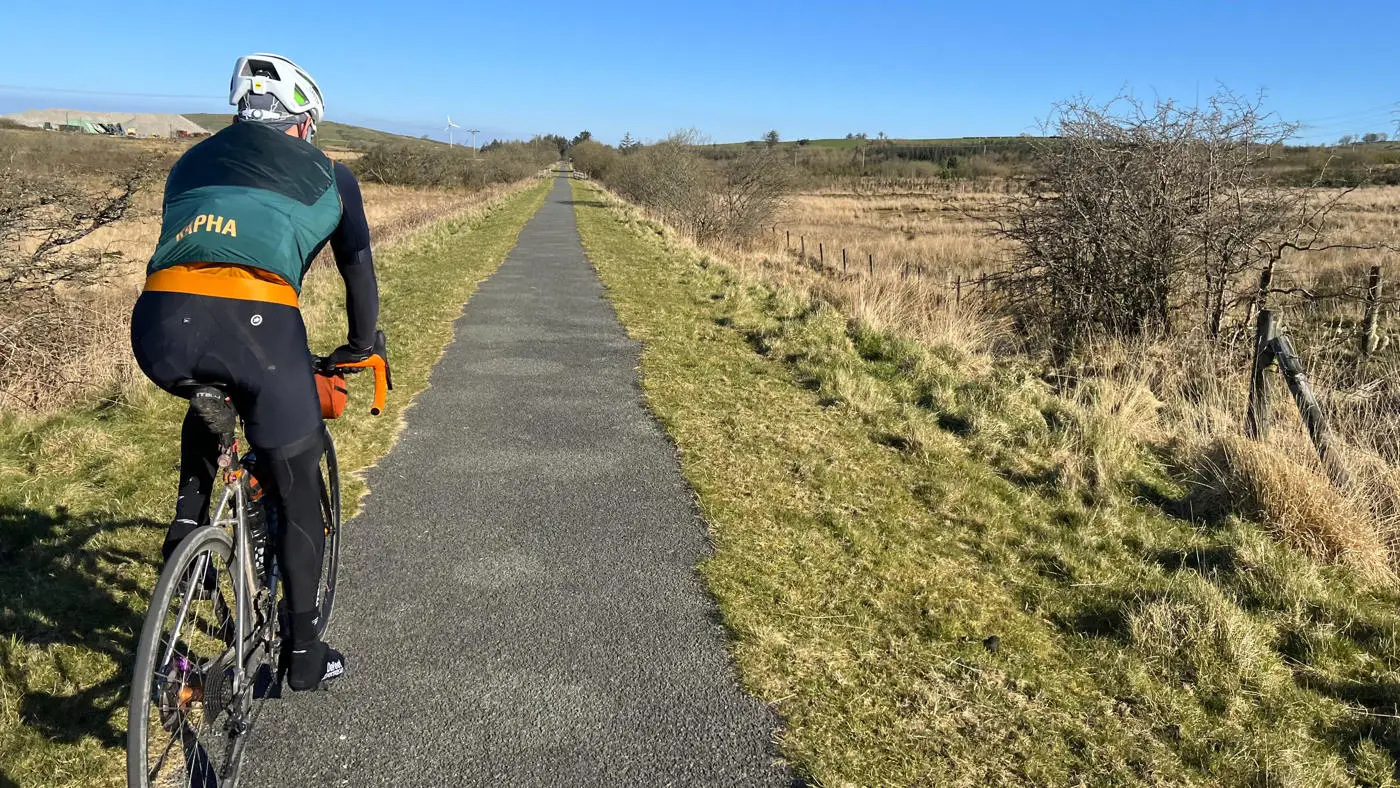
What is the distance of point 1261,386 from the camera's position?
6.19 metres

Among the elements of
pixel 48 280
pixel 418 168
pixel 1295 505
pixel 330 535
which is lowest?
pixel 1295 505

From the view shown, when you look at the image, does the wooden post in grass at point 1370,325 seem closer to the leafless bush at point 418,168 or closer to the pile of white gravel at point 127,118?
the leafless bush at point 418,168

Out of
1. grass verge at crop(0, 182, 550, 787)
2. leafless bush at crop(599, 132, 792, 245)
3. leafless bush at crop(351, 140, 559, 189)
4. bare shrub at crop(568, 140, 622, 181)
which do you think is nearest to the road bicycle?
grass verge at crop(0, 182, 550, 787)

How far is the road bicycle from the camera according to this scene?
1930 mm

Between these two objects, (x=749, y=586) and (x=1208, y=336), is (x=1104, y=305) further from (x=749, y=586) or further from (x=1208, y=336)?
(x=749, y=586)

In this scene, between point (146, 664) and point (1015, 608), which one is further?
point (1015, 608)

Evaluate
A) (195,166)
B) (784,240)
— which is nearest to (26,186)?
(195,166)

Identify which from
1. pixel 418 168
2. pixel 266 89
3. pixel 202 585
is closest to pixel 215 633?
pixel 202 585

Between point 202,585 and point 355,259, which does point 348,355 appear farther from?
point 202,585

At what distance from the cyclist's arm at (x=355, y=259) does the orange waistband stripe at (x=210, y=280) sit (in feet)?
1.07

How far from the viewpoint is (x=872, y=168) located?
87.6m

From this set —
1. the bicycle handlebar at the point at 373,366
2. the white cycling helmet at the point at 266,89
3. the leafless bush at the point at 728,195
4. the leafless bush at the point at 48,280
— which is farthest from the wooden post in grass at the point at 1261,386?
the leafless bush at the point at 728,195

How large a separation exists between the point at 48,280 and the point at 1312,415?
10251 millimetres

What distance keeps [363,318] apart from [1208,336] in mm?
9437
